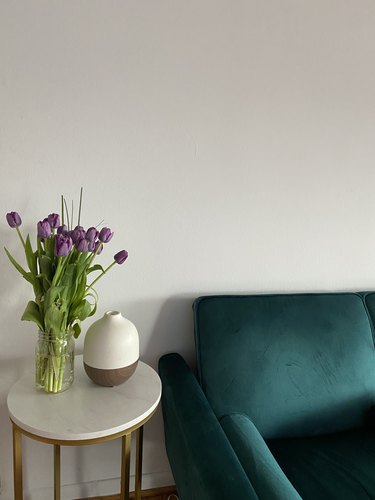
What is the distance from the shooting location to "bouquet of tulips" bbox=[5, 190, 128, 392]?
41.2 inches

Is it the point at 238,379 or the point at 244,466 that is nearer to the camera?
the point at 244,466

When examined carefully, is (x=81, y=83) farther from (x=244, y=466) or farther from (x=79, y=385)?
(x=244, y=466)

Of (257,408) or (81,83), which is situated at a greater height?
(81,83)

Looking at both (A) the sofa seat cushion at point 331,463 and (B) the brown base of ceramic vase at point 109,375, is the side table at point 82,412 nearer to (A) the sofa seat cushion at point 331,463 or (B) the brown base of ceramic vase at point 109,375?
(B) the brown base of ceramic vase at point 109,375

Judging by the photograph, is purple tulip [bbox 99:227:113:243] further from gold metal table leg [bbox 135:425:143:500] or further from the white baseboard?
the white baseboard

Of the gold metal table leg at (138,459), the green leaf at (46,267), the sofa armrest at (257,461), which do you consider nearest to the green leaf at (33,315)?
the green leaf at (46,267)

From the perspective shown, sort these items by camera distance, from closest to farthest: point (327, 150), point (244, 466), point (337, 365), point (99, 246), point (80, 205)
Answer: point (244, 466) < point (99, 246) < point (80, 205) < point (337, 365) < point (327, 150)

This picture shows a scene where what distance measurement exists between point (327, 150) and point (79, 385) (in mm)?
1161

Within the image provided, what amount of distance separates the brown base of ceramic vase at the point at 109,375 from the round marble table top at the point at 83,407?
3cm

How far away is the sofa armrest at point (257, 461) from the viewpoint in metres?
0.88

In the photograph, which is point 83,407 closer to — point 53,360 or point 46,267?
point 53,360

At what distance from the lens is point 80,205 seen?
49.9 inches

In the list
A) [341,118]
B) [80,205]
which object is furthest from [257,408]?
[341,118]

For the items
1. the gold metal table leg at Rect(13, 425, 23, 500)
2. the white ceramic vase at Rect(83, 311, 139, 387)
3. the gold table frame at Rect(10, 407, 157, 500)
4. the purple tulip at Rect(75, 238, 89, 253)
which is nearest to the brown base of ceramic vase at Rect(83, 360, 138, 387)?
the white ceramic vase at Rect(83, 311, 139, 387)
